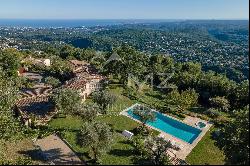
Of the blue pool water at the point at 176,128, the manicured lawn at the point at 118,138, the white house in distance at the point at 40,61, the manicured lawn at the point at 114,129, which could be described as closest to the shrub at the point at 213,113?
the blue pool water at the point at 176,128

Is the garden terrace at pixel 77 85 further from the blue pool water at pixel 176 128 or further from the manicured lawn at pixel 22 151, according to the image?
the manicured lawn at pixel 22 151

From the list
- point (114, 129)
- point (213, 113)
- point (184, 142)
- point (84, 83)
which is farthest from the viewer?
point (84, 83)

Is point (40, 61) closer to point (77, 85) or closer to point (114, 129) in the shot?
point (77, 85)

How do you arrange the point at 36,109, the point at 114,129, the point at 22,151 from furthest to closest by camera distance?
1. the point at 36,109
2. the point at 114,129
3. the point at 22,151

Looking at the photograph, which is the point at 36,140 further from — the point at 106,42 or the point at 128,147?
the point at 106,42

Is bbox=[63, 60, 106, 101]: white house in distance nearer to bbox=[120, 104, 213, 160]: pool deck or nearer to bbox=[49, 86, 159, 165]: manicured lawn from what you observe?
bbox=[49, 86, 159, 165]: manicured lawn

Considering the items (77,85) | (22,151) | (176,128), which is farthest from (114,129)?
(77,85)

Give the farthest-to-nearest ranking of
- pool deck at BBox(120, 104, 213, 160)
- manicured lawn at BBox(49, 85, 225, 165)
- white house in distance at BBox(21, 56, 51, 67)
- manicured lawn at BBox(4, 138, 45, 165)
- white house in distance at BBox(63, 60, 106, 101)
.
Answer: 1. white house in distance at BBox(21, 56, 51, 67)
2. white house in distance at BBox(63, 60, 106, 101)
3. pool deck at BBox(120, 104, 213, 160)
4. manicured lawn at BBox(4, 138, 45, 165)
5. manicured lawn at BBox(49, 85, 225, 165)

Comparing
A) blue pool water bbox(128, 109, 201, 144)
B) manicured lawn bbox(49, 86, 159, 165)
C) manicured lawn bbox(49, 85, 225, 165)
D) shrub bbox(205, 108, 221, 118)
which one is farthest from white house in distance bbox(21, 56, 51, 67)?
shrub bbox(205, 108, 221, 118)
